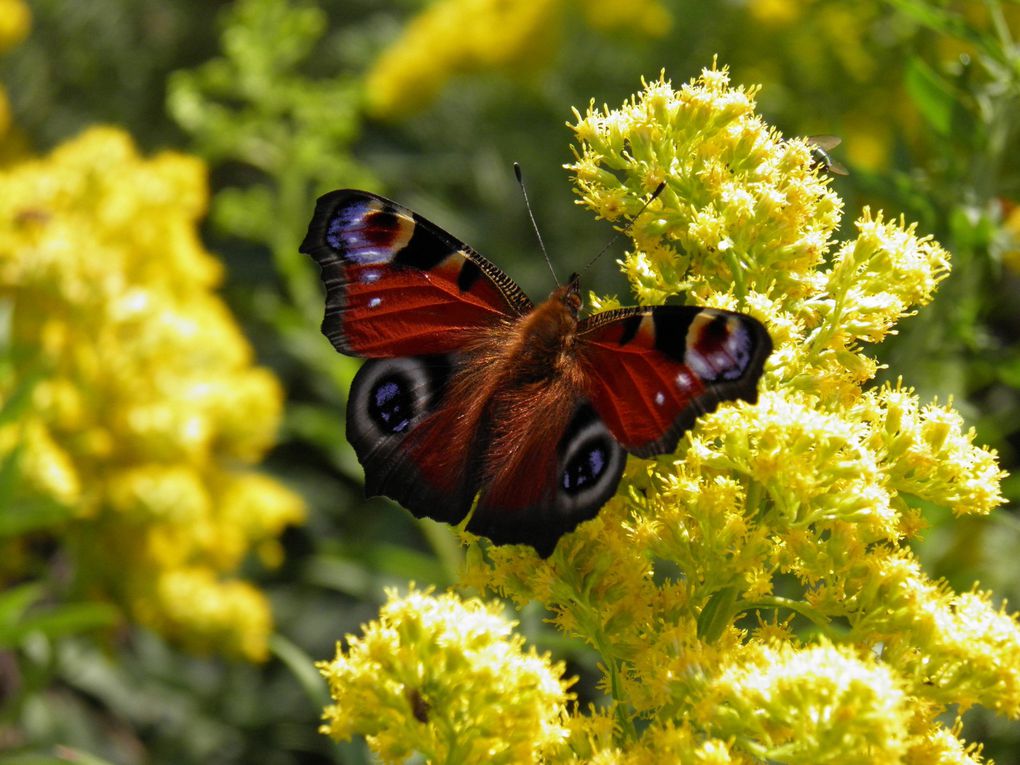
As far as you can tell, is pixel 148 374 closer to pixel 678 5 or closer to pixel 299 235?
pixel 299 235

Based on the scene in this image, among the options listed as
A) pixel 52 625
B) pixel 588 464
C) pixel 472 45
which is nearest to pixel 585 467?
pixel 588 464

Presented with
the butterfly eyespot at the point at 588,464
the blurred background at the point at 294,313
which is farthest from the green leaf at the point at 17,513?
the butterfly eyespot at the point at 588,464

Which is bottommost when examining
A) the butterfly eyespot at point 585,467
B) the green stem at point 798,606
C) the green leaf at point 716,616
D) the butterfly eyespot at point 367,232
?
the green leaf at point 716,616

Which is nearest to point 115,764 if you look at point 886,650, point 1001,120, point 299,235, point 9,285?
point 9,285

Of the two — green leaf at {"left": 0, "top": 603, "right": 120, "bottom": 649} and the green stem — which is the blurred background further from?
the green stem

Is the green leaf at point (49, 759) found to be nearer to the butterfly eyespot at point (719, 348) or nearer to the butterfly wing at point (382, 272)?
the butterfly wing at point (382, 272)

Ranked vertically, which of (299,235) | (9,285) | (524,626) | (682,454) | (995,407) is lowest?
(524,626)
